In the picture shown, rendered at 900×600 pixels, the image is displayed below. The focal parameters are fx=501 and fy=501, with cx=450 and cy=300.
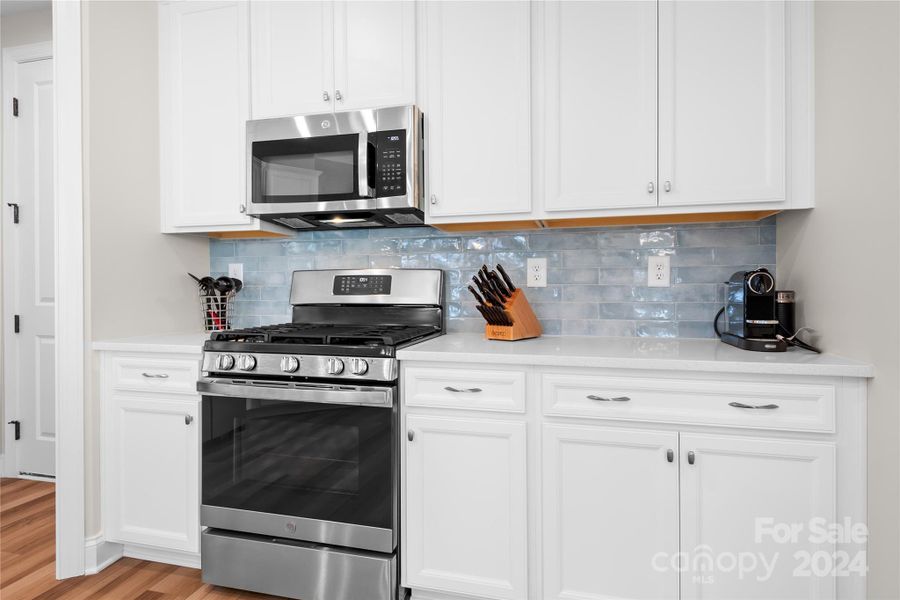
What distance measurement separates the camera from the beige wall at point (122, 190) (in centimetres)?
206

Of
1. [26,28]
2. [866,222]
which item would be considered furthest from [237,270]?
[866,222]

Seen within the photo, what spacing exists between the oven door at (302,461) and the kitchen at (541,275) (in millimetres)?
38

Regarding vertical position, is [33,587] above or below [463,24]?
below

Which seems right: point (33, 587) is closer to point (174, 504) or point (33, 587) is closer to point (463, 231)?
point (174, 504)

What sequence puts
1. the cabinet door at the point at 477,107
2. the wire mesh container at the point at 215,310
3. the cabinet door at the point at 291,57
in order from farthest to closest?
the wire mesh container at the point at 215,310 < the cabinet door at the point at 291,57 < the cabinet door at the point at 477,107

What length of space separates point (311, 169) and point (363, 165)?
262 millimetres

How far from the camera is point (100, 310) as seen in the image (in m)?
2.09

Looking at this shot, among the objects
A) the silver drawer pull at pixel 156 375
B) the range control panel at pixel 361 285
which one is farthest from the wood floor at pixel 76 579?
the range control panel at pixel 361 285

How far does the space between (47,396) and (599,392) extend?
334 centimetres

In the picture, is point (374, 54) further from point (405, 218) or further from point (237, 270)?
point (237, 270)

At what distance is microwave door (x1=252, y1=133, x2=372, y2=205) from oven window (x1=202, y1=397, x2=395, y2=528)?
856mm

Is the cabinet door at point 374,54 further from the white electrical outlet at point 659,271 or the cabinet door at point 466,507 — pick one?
the cabinet door at point 466,507

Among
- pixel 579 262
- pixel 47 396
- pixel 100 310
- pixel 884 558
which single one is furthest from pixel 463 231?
pixel 47 396

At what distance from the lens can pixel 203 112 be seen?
229cm
